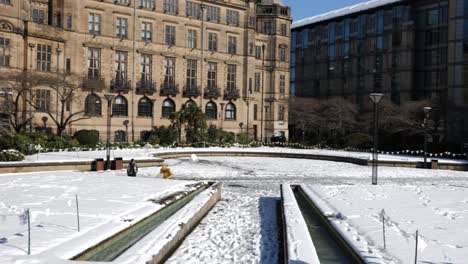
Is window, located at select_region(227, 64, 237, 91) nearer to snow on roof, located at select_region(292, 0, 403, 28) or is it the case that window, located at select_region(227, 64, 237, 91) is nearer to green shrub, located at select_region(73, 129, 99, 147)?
green shrub, located at select_region(73, 129, 99, 147)

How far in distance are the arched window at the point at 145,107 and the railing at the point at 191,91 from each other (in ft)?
15.3

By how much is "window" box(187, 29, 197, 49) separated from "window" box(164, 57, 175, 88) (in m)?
3.15

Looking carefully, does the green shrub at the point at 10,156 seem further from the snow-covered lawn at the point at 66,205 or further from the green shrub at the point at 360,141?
the green shrub at the point at 360,141

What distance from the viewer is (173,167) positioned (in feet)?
104

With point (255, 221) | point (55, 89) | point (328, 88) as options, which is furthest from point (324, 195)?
point (328, 88)

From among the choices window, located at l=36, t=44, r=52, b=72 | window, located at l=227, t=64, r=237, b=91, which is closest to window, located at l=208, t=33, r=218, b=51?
window, located at l=227, t=64, r=237, b=91

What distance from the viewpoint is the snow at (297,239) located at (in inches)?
381

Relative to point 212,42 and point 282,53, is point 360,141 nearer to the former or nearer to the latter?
point 282,53

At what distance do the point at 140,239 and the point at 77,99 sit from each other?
41.2 meters

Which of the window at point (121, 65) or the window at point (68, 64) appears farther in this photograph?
the window at point (121, 65)

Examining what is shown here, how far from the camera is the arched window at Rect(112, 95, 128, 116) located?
2120 inches

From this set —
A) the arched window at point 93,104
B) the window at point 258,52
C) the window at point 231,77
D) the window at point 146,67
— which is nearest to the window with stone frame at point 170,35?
the window at point 146,67

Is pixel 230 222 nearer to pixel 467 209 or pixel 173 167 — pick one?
pixel 467 209

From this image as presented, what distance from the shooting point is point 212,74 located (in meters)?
61.3
